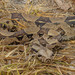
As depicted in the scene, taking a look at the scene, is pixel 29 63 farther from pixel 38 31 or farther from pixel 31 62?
pixel 38 31

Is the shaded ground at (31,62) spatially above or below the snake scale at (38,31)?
below

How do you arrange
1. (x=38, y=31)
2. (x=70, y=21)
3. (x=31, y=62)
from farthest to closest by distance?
1. (x=70, y=21)
2. (x=38, y=31)
3. (x=31, y=62)

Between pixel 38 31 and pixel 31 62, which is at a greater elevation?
pixel 38 31

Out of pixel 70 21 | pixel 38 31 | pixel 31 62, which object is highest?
pixel 70 21

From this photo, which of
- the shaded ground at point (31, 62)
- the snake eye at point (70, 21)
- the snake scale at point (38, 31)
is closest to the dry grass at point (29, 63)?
the shaded ground at point (31, 62)

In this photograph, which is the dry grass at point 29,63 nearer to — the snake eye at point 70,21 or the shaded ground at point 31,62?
the shaded ground at point 31,62

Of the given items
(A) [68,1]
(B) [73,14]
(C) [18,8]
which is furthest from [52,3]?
(C) [18,8]

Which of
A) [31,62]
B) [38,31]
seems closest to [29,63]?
[31,62]

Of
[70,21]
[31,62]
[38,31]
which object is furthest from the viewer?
[70,21]

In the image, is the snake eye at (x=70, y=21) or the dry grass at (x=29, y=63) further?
the snake eye at (x=70, y=21)
